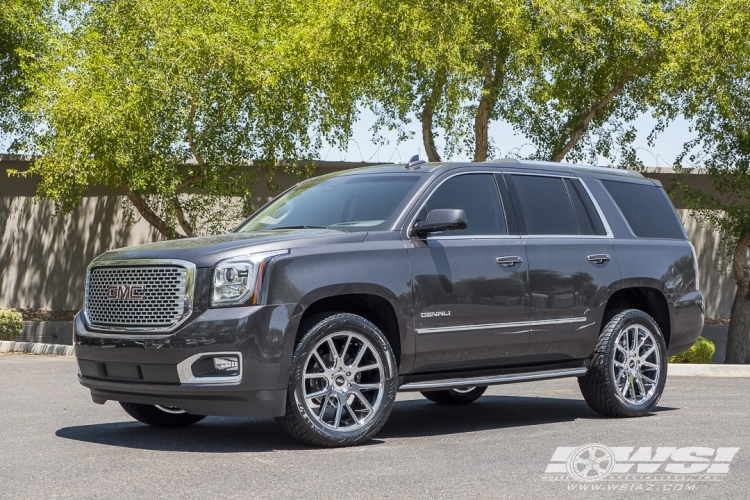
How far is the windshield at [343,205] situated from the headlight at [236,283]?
1.14 metres

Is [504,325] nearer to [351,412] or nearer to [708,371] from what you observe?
[351,412]

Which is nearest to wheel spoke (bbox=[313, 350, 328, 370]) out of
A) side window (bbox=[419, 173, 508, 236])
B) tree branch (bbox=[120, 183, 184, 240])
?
side window (bbox=[419, 173, 508, 236])

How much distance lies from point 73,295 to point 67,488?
69.5 ft

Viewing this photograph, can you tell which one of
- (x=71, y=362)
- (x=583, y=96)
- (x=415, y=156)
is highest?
(x=583, y=96)

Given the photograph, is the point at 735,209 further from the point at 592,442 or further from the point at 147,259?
the point at 147,259

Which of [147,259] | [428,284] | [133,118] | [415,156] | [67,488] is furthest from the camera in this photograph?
[133,118]

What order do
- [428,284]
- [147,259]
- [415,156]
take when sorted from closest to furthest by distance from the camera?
[147,259] < [428,284] < [415,156]

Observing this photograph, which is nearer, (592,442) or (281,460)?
(281,460)

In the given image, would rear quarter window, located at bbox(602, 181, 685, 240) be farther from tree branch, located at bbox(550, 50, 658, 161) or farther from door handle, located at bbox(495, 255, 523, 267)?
tree branch, located at bbox(550, 50, 658, 161)

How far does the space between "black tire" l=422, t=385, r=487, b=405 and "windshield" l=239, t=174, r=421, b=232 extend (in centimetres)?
270

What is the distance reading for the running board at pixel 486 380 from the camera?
7896 millimetres

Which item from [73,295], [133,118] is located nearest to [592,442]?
[133,118]

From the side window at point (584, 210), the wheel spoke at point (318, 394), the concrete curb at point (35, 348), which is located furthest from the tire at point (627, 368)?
the concrete curb at point (35, 348)

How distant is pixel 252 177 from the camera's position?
22266 mm
